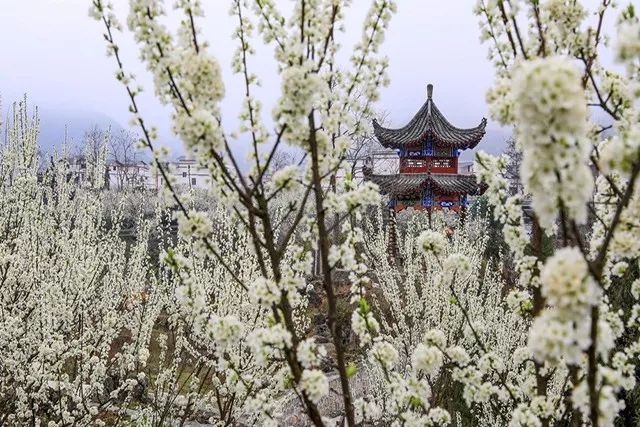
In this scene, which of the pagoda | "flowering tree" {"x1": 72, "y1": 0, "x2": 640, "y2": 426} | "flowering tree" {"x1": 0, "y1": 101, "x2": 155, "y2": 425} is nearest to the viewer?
"flowering tree" {"x1": 72, "y1": 0, "x2": 640, "y2": 426}

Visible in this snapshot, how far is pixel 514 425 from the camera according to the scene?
2594 millimetres

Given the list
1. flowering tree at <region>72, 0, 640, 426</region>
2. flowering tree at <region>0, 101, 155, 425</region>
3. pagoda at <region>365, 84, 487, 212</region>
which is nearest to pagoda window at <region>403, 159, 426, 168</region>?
pagoda at <region>365, 84, 487, 212</region>

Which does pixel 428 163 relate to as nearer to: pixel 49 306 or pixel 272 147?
pixel 49 306

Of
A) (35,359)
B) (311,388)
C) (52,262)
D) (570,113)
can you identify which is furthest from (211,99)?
(52,262)

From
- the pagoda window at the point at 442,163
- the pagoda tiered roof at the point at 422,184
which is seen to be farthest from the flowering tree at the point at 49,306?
the pagoda window at the point at 442,163

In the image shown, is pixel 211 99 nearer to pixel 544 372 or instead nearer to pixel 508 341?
pixel 544 372

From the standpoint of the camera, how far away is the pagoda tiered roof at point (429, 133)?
2245 cm

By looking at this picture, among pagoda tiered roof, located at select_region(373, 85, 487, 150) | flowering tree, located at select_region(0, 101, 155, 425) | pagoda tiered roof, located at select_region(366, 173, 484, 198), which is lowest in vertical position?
flowering tree, located at select_region(0, 101, 155, 425)

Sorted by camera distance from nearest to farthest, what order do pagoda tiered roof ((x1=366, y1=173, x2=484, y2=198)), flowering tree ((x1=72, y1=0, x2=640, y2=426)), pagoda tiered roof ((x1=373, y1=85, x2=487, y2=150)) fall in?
flowering tree ((x1=72, y1=0, x2=640, y2=426)) < pagoda tiered roof ((x1=373, y1=85, x2=487, y2=150)) < pagoda tiered roof ((x1=366, y1=173, x2=484, y2=198))

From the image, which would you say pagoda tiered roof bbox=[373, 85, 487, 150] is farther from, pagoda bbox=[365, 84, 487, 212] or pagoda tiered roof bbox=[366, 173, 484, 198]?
pagoda tiered roof bbox=[366, 173, 484, 198]

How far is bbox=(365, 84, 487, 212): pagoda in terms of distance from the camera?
22703mm

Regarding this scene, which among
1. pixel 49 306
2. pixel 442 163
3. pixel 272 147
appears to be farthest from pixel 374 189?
pixel 442 163

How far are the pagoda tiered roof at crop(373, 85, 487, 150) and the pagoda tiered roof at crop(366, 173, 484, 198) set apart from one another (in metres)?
1.39

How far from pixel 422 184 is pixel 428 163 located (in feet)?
3.70
